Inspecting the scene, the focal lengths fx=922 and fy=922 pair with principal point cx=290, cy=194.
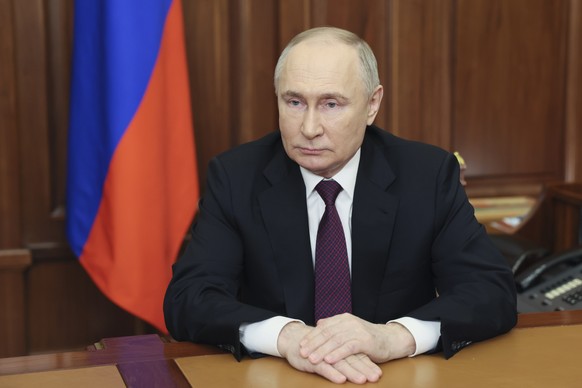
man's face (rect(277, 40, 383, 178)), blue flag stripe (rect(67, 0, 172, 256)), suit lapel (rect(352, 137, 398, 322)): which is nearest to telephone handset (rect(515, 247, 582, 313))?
suit lapel (rect(352, 137, 398, 322))

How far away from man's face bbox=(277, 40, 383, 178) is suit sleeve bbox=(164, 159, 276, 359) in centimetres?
25

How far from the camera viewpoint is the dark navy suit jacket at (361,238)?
7.28 feet

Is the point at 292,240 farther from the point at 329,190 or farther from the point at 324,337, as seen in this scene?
the point at 324,337

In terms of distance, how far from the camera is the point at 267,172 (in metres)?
2.37

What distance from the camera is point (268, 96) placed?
402 centimetres

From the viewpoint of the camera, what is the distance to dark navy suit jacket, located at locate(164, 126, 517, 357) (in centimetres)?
222

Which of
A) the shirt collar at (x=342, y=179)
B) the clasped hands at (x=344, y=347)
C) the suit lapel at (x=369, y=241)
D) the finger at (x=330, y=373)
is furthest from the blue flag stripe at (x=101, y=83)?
the finger at (x=330, y=373)

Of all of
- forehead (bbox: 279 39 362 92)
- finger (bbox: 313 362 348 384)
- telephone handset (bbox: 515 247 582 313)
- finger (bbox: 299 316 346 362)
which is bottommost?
telephone handset (bbox: 515 247 582 313)

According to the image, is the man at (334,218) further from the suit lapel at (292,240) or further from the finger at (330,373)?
the finger at (330,373)

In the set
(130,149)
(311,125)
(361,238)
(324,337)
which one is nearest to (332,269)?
(361,238)

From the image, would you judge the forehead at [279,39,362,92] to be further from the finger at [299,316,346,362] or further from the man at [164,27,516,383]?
the finger at [299,316,346,362]

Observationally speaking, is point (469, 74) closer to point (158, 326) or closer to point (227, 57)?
point (227, 57)

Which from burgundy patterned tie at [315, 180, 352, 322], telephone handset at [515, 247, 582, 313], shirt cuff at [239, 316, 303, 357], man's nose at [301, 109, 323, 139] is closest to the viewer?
shirt cuff at [239, 316, 303, 357]

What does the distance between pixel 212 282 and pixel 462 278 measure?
0.59 meters
